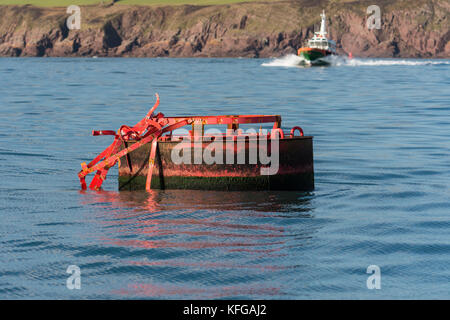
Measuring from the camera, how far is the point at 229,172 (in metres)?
13.4

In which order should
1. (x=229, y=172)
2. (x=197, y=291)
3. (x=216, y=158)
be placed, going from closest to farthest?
(x=197, y=291) < (x=216, y=158) < (x=229, y=172)

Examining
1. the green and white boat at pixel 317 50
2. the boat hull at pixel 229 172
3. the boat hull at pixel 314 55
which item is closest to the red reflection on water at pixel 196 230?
the boat hull at pixel 229 172

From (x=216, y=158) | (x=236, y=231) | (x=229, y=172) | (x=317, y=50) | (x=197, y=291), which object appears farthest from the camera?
(x=317, y=50)

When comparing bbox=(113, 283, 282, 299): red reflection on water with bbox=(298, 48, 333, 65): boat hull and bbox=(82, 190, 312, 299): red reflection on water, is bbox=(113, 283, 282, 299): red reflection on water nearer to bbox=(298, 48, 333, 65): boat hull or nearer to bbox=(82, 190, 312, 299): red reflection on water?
bbox=(82, 190, 312, 299): red reflection on water

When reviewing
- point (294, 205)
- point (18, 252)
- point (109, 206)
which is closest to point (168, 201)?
point (109, 206)

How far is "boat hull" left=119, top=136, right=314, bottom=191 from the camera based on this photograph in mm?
13289

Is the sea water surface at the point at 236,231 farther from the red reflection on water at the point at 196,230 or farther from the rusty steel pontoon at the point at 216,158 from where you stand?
the rusty steel pontoon at the point at 216,158

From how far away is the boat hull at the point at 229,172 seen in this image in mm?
13289

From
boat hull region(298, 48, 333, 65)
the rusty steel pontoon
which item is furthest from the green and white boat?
the rusty steel pontoon

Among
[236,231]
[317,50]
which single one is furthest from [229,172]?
[317,50]

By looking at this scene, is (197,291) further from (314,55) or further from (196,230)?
(314,55)

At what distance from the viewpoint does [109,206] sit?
12602mm

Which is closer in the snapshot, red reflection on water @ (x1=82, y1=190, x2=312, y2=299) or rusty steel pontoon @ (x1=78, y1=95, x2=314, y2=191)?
red reflection on water @ (x1=82, y1=190, x2=312, y2=299)

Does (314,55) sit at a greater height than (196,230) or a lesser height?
greater
